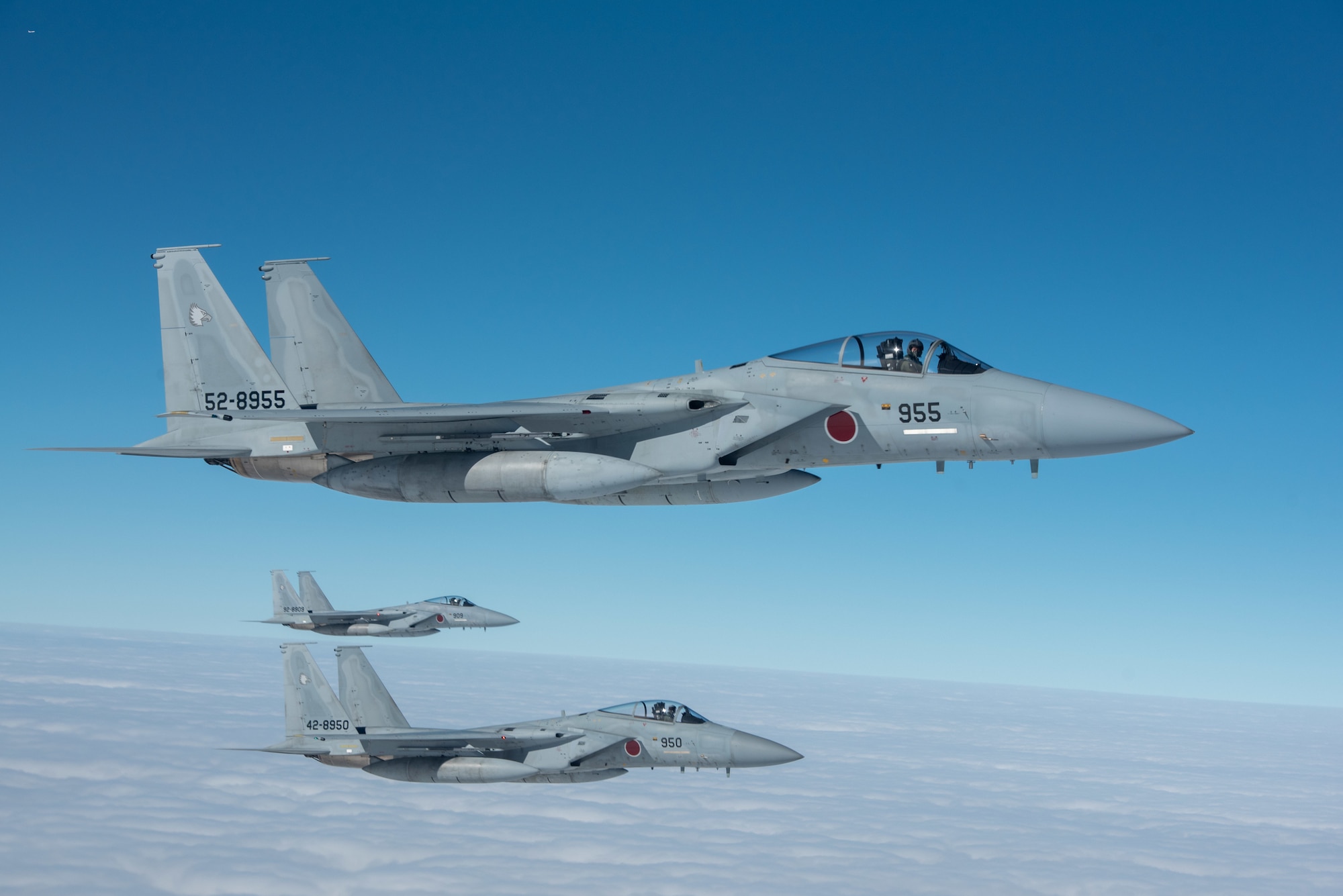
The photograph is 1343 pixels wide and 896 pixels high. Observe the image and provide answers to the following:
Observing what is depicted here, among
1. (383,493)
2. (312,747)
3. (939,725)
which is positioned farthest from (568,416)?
(939,725)

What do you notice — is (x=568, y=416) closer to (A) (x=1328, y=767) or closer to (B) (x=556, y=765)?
(B) (x=556, y=765)

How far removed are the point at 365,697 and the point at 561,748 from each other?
5.65 metres

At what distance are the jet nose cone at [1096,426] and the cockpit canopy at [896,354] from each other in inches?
45.9

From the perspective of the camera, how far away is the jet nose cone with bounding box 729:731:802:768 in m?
18.8

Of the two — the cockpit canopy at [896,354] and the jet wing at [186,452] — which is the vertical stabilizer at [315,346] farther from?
the cockpit canopy at [896,354]

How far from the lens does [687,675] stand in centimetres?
16588

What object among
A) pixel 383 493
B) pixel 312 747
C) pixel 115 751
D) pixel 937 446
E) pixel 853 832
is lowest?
pixel 853 832

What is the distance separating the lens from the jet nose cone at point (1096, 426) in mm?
11445

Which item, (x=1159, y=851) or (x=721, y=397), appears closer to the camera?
(x=721, y=397)

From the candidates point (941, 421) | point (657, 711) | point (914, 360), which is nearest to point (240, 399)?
point (657, 711)

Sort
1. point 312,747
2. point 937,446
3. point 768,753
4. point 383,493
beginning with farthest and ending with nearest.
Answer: point 312,747, point 768,753, point 383,493, point 937,446

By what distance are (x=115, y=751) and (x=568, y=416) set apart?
104039 millimetres

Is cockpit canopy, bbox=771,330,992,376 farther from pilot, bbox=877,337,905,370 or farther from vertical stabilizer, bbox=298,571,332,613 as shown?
vertical stabilizer, bbox=298,571,332,613

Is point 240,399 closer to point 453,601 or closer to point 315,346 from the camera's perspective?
point 315,346
